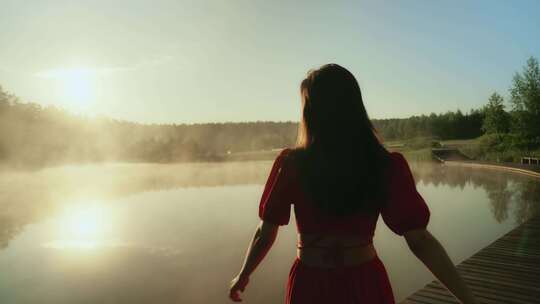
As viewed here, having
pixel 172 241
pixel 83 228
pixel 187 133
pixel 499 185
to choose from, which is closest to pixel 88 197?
pixel 83 228

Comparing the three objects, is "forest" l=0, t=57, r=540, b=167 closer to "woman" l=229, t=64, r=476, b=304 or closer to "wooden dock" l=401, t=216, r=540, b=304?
"wooden dock" l=401, t=216, r=540, b=304

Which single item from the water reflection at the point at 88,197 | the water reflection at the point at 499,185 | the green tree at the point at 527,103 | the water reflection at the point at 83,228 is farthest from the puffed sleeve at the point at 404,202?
the green tree at the point at 527,103

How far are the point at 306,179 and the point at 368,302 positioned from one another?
470 millimetres

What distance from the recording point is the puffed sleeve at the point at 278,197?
1269mm

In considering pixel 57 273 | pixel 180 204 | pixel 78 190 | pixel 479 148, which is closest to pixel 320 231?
pixel 57 273

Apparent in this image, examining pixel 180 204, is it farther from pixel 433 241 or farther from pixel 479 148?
pixel 479 148

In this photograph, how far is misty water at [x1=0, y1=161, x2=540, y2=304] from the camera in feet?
21.9

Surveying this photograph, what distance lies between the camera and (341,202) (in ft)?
3.90

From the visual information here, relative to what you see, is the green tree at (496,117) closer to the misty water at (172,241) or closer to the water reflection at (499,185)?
the water reflection at (499,185)

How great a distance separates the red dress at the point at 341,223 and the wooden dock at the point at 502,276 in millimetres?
3155

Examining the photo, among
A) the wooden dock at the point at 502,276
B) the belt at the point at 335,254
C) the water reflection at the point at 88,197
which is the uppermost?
the belt at the point at 335,254

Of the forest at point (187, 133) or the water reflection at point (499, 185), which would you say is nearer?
the water reflection at point (499, 185)

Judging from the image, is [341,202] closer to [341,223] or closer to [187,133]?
[341,223]

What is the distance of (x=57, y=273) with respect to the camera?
7.63 meters
